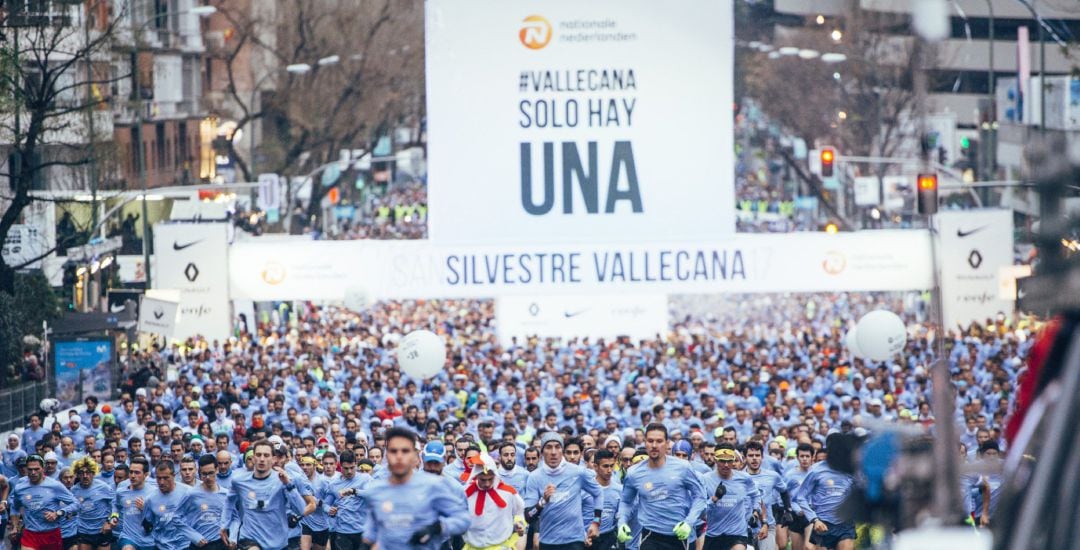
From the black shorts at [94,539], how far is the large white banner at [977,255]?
19.7m

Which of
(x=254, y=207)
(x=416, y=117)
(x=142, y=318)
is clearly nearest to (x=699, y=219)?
(x=142, y=318)

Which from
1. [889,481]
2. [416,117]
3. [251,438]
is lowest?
[251,438]

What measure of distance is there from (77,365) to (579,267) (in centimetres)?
835

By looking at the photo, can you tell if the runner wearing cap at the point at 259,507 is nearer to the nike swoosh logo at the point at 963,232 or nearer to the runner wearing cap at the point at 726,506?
the runner wearing cap at the point at 726,506

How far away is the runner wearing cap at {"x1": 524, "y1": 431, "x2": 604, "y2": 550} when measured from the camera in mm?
14406

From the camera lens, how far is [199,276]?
105ft

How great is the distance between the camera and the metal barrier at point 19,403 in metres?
28.7

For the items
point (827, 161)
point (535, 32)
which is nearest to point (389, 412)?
point (535, 32)

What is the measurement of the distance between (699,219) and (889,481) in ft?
71.4

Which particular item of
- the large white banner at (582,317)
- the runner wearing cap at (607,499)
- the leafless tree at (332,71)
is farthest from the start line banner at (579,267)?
the leafless tree at (332,71)

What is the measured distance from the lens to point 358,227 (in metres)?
74.4

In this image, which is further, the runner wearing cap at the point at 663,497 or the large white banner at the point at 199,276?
the large white banner at the point at 199,276

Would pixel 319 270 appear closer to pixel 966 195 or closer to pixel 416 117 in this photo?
pixel 966 195

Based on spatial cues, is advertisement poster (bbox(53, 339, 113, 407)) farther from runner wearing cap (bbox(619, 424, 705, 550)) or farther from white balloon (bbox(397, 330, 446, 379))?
runner wearing cap (bbox(619, 424, 705, 550))
